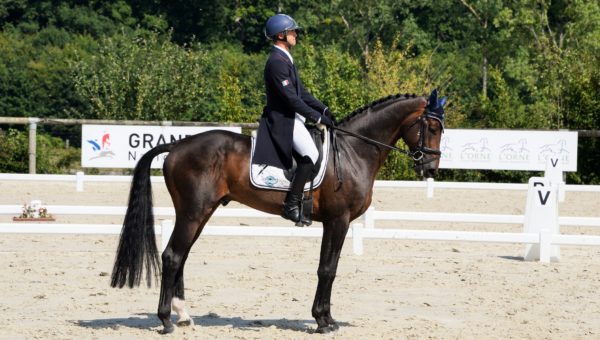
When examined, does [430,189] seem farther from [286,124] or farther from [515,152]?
[286,124]

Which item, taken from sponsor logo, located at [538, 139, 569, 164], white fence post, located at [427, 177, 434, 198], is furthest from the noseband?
sponsor logo, located at [538, 139, 569, 164]

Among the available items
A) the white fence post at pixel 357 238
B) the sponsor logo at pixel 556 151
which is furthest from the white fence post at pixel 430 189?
the white fence post at pixel 357 238

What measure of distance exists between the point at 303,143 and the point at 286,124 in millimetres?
189

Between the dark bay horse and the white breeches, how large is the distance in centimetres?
21

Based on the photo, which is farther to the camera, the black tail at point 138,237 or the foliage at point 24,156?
the foliage at point 24,156

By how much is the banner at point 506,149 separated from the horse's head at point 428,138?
43.7ft

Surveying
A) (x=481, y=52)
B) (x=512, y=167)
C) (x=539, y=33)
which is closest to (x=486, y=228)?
(x=512, y=167)

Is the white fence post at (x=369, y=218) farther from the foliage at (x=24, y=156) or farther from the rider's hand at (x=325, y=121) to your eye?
the foliage at (x=24, y=156)

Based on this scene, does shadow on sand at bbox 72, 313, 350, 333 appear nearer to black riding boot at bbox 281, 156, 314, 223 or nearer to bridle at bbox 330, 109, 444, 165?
black riding boot at bbox 281, 156, 314, 223

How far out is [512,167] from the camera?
21.3 metres

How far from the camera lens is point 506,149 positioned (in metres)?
21.4

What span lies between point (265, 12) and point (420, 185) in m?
31.2

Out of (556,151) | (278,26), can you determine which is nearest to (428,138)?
(278,26)

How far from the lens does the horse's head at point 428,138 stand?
780 centimetres
